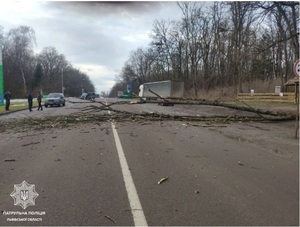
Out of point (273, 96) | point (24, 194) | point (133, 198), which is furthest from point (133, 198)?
point (273, 96)

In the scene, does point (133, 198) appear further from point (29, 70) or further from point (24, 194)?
point (29, 70)

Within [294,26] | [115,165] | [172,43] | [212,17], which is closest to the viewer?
[115,165]

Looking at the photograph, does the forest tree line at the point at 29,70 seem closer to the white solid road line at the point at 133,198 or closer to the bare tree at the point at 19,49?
the bare tree at the point at 19,49

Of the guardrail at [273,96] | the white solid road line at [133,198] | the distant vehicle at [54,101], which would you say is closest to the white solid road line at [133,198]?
the white solid road line at [133,198]

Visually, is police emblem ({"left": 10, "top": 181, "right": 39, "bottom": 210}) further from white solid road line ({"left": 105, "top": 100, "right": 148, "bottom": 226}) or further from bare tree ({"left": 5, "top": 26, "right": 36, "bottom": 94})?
bare tree ({"left": 5, "top": 26, "right": 36, "bottom": 94})

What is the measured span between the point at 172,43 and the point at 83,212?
241 feet

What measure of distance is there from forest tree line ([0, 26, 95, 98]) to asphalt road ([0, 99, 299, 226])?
79.6m

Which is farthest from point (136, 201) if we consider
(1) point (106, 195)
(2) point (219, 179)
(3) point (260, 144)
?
(3) point (260, 144)

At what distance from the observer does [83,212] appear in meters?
4.73

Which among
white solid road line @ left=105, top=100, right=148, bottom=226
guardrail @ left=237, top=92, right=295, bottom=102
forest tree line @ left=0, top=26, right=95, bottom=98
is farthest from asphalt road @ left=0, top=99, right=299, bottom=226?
forest tree line @ left=0, top=26, right=95, bottom=98

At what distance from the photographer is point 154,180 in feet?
21.1

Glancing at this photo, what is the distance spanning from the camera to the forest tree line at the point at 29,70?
99.0 meters

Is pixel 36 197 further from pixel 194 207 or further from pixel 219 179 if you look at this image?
pixel 219 179

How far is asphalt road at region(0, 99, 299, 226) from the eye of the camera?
4.62 metres
